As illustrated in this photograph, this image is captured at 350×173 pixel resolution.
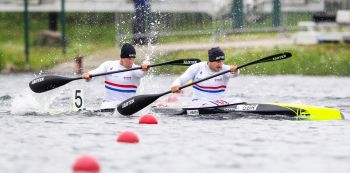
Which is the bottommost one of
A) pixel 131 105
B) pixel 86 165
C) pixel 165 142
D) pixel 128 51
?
pixel 86 165

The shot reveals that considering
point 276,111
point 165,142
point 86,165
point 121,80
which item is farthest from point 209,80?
point 86,165

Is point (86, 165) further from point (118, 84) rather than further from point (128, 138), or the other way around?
point (118, 84)

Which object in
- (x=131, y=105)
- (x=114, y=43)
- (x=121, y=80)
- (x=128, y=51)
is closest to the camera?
(x=131, y=105)

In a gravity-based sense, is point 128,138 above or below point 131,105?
below

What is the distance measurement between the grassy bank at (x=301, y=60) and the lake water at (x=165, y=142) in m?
10.3

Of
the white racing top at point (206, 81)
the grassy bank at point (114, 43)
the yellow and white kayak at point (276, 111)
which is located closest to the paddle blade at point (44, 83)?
the white racing top at point (206, 81)

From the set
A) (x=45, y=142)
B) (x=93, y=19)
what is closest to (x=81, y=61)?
(x=93, y=19)

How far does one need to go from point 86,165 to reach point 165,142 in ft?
12.1

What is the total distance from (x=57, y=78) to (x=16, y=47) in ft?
59.3

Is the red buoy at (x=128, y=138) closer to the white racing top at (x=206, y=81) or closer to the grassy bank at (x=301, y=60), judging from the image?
the white racing top at (x=206, y=81)

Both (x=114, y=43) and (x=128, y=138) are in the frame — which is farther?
(x=114, y=43)

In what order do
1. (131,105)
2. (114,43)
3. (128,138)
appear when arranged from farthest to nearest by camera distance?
(114,43) → (131,105) → (128,138)

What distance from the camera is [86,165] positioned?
13922mm

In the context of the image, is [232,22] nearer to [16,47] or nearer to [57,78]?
[16,47]
